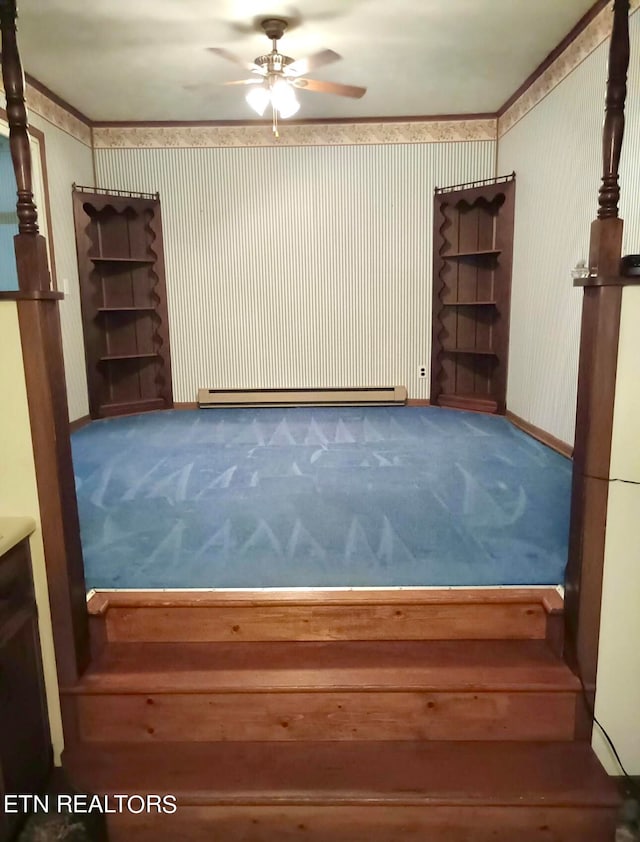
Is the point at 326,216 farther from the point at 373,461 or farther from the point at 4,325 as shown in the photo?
the point at 4,325

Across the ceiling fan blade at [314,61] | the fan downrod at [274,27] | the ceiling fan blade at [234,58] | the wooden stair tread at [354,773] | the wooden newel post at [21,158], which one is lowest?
the wooden stair tread at [354,773]

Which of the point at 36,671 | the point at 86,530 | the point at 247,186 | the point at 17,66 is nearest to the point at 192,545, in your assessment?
the point at 86,530

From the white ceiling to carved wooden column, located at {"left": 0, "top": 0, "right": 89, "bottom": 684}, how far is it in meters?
2.02

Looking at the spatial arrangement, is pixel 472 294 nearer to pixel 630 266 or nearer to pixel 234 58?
pixel 234 58

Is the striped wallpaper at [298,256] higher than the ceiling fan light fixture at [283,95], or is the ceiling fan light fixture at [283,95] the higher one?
the ceiling fan light fixture at [283,95]

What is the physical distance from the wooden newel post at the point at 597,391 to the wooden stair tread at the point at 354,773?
212mm

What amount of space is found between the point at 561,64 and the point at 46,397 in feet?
12.3

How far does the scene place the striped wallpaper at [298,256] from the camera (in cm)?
520

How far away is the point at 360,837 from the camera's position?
170 cm

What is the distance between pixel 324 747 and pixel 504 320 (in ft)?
12.7

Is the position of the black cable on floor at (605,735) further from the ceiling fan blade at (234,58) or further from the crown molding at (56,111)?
the crown molding at (56,111)

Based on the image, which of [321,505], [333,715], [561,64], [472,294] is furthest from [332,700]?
[472,294]

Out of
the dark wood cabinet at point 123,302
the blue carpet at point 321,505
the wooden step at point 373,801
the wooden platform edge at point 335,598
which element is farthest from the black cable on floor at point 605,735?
the dark wood cabinet at point 123,302

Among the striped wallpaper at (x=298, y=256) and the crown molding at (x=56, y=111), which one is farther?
the striped wallpaper at (x=298, y=256)
